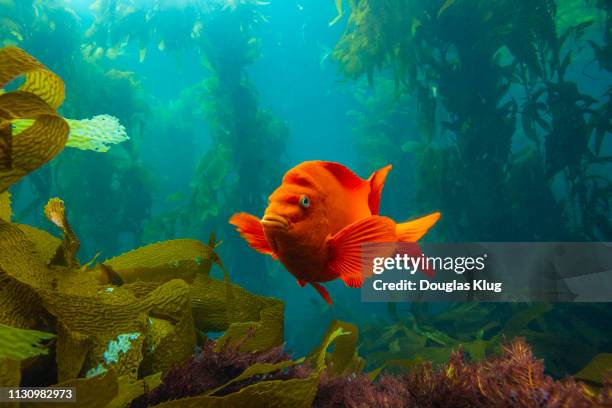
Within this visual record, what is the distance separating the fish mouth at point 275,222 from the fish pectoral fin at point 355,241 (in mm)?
165

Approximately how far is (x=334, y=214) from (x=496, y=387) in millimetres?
674

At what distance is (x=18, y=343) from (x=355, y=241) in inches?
31.0

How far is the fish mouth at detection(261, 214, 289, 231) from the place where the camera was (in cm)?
101

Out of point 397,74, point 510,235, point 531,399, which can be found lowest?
point 531,399

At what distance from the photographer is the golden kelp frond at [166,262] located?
3.93ft

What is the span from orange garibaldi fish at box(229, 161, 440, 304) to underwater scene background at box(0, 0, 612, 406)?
181mm

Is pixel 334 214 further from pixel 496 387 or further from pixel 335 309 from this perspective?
pixel 335 309

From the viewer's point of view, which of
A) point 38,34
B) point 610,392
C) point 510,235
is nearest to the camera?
point 610,392

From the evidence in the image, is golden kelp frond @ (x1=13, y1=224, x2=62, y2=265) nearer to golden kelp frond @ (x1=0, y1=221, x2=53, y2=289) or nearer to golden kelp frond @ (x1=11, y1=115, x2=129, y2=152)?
golden kelp frond @ (x1=0, y1=221, x2=53, y2=289)

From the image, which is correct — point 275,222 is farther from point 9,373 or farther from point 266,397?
point 9,373

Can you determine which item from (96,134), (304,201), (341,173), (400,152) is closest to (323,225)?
(304,201)

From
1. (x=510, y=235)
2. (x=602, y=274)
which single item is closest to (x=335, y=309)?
(x=510, y=235)

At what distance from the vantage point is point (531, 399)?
530 millimetres

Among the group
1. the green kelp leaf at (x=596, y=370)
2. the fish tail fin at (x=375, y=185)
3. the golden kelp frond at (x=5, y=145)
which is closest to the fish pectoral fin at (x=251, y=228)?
the fish tail fin at (x=375, y=185)
